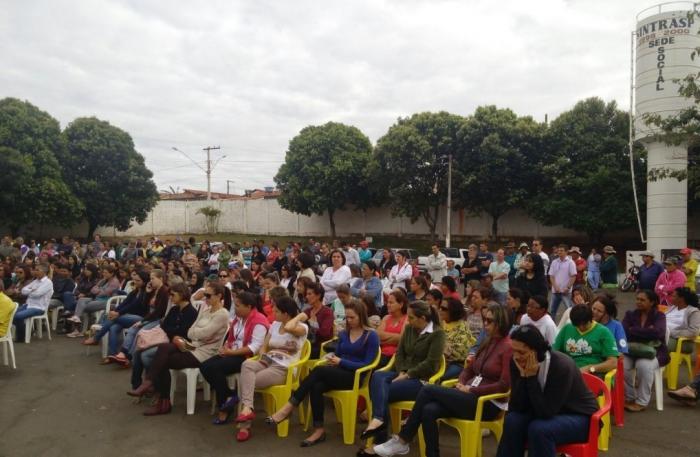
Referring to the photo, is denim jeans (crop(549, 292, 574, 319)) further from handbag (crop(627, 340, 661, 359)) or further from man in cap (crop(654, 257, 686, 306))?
handbag (crop(627, 340, 661, 359))

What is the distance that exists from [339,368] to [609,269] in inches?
456

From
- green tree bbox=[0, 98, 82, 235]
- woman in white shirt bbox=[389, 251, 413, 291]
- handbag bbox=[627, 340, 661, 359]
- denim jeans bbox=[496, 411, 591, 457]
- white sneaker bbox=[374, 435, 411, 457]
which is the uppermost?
green tree bbox=[0, 98, 82, 235]

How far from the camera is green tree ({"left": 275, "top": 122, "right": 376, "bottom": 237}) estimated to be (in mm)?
31844

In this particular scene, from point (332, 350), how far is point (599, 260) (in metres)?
12.8

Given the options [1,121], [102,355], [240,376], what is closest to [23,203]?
[1,121]

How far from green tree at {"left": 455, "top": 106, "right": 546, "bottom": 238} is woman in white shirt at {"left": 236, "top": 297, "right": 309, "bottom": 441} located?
72.8 ft

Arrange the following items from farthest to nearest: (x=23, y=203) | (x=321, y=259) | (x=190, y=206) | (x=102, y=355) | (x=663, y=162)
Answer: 1. (x=190, y=206)
2. (x=23, y=203)
3. (x=663, y=162)
4. (x=321, y=259)
5. (x=102, y=355)

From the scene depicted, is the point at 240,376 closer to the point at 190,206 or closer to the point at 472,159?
the point at 472,159

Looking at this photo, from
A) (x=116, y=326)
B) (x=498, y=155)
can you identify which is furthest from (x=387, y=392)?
(x=498, y=155)

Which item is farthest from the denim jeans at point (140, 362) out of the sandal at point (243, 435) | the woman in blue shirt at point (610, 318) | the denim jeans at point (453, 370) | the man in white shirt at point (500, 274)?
the man in white shirt at point (500, 274)

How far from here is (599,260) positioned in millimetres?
16172

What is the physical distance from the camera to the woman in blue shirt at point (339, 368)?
5.00 meters

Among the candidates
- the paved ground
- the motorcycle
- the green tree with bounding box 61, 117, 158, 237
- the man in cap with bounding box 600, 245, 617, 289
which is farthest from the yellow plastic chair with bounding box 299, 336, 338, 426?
the green tree with bounding box 61, 117, 158, 237

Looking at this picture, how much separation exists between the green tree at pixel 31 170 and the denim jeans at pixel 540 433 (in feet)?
86.0
